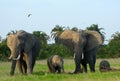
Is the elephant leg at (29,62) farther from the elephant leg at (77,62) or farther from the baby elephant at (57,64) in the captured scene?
the elephant leg at (77,62)

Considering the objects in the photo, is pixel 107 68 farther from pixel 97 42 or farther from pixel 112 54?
pixel 112 54

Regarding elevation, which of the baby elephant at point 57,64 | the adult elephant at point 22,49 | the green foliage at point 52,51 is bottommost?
the baby elephant at point 57,64

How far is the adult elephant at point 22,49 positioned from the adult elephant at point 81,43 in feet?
6.92

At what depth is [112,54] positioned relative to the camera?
6956cm

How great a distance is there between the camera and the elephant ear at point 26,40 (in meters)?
21.3

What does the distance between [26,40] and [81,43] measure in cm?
295

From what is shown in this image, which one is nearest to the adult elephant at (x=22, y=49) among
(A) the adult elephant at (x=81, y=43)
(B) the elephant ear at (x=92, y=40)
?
(A) the adult elephant at (x=81, y=43)

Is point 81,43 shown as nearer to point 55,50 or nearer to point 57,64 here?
point 57,64

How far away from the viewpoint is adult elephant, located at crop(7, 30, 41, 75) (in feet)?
68.0

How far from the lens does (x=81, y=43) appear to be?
72.2 ft

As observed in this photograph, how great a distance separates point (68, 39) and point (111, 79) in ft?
27.3

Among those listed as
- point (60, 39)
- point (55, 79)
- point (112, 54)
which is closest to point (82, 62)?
point (60, 39)

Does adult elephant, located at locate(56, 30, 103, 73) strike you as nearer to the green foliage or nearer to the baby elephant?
the baby elephant

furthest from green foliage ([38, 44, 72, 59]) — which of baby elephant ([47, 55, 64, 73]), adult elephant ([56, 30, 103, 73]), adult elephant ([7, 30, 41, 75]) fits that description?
adult elephant ([7, 30, 41, 75])
